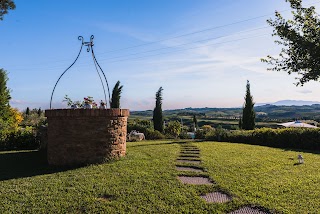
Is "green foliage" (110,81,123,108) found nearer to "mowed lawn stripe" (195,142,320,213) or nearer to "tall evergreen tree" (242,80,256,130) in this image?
"tall evergreen tree" (242,80,256,130)

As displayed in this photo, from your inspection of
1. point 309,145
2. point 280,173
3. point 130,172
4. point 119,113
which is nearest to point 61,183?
point 130,172

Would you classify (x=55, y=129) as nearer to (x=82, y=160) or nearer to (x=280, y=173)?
(x=82, y=160)

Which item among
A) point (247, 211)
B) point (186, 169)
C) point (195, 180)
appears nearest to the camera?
point (247, 211)

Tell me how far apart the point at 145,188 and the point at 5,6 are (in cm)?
904

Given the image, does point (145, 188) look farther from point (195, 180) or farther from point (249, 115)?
point (249, 115)

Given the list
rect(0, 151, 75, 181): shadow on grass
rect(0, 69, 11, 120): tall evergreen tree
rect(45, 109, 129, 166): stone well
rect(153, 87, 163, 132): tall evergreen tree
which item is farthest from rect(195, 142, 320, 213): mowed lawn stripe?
rect(0, 69, 11, 120): tall evergreen tree

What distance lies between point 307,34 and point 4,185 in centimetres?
627

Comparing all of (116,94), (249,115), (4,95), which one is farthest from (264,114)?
(4,95)

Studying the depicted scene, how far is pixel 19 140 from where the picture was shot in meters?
10.9

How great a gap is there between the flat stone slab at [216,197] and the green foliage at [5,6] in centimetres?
979

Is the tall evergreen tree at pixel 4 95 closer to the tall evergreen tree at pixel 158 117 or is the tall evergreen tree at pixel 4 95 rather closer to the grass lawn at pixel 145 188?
the tall evergreen tree at pixel 158 117

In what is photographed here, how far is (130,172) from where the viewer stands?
5992 mm

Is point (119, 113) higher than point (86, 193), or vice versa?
point (119, 113)

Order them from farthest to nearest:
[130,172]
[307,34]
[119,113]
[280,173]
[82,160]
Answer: [119,113] < [82,160] < [280,173] < [130,172] < [307,34]
